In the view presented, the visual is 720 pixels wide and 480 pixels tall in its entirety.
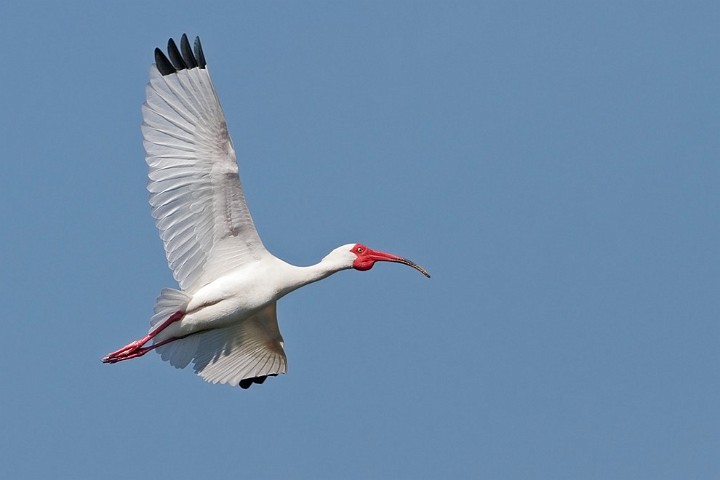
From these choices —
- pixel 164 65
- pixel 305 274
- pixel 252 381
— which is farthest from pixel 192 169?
pixel 252 381

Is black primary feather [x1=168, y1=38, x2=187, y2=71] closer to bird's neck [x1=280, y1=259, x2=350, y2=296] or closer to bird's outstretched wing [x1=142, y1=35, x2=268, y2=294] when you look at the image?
bird's outstretched wing [x1=142, y1=35, x2=268, y2=294]

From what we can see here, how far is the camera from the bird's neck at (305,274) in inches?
1179

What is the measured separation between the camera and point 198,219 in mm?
29797

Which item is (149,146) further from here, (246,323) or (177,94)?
(246,323)

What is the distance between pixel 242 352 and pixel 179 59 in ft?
18.3

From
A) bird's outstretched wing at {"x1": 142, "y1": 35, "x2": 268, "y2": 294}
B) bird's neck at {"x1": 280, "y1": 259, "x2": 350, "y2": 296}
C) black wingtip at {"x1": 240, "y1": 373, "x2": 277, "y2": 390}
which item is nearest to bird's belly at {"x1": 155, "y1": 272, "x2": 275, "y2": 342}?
bird's neck at {"x1": 280, "y1": 259, "x2": 350, "y2": 296}

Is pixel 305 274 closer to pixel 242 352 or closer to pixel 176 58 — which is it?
pixel 242 352

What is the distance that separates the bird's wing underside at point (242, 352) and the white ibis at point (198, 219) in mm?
954

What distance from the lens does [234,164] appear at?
2934 cm

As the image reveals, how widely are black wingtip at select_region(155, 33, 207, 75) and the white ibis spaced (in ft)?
0.06

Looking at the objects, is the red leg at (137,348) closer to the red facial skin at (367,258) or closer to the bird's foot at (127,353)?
the bird's foot at (127,353)

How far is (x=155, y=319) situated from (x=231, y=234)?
195 cm

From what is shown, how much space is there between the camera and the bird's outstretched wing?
2944 centimetres

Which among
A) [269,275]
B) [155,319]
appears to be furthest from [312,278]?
[155,319]
